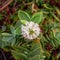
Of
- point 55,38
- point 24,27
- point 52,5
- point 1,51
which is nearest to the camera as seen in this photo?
point 24,27

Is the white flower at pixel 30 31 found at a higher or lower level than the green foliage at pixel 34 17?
lower

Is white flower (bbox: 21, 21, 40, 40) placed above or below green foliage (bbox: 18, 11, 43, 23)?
below

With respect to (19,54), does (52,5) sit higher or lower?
higher

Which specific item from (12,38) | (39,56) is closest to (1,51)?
(12,38)

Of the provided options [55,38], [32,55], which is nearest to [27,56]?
[32,55]

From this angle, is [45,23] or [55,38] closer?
[55,38]

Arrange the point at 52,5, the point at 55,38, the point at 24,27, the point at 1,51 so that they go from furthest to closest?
the point at 52,5
the point at 1,51
the point at 55,38
the point at 24,27

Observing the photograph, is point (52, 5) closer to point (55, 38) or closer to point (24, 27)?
point (55, 38)

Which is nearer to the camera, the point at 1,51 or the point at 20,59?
the point at 20,59

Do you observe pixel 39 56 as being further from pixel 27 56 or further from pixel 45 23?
pixel 45 23
